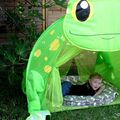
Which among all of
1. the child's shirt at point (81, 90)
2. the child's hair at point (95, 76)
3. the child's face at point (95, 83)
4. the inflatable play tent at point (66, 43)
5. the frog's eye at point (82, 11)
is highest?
the frog's eye at point (82, 11)

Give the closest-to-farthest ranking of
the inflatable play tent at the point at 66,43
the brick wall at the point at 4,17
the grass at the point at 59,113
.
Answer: the inflatable play tent at the point at 66,43 → the grass at the point at 59,113 → the brick wall at the point at 4,17

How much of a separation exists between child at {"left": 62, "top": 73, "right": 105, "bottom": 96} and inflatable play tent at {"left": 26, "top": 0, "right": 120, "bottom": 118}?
16.4 inches

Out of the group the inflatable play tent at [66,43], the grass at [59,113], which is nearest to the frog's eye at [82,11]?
the inflatable play tent at [66,43]

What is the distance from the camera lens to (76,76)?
5.80 m

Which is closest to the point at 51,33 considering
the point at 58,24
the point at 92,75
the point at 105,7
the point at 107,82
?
the point at 58,24

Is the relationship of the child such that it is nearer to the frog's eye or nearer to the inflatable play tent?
the inflatable play tent

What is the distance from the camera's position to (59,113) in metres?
4.84

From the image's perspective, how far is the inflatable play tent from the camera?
425 centimetres

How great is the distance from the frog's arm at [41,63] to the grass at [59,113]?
367 mm

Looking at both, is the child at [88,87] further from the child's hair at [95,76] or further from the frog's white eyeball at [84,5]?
the frog's white eyeball at [84,5]

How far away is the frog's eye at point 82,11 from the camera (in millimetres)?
4281

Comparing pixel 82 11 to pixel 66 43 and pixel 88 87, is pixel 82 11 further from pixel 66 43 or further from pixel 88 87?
pixel 88 87

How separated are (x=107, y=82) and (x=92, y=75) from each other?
1.14ft

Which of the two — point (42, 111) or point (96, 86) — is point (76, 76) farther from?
point (42, 111)
